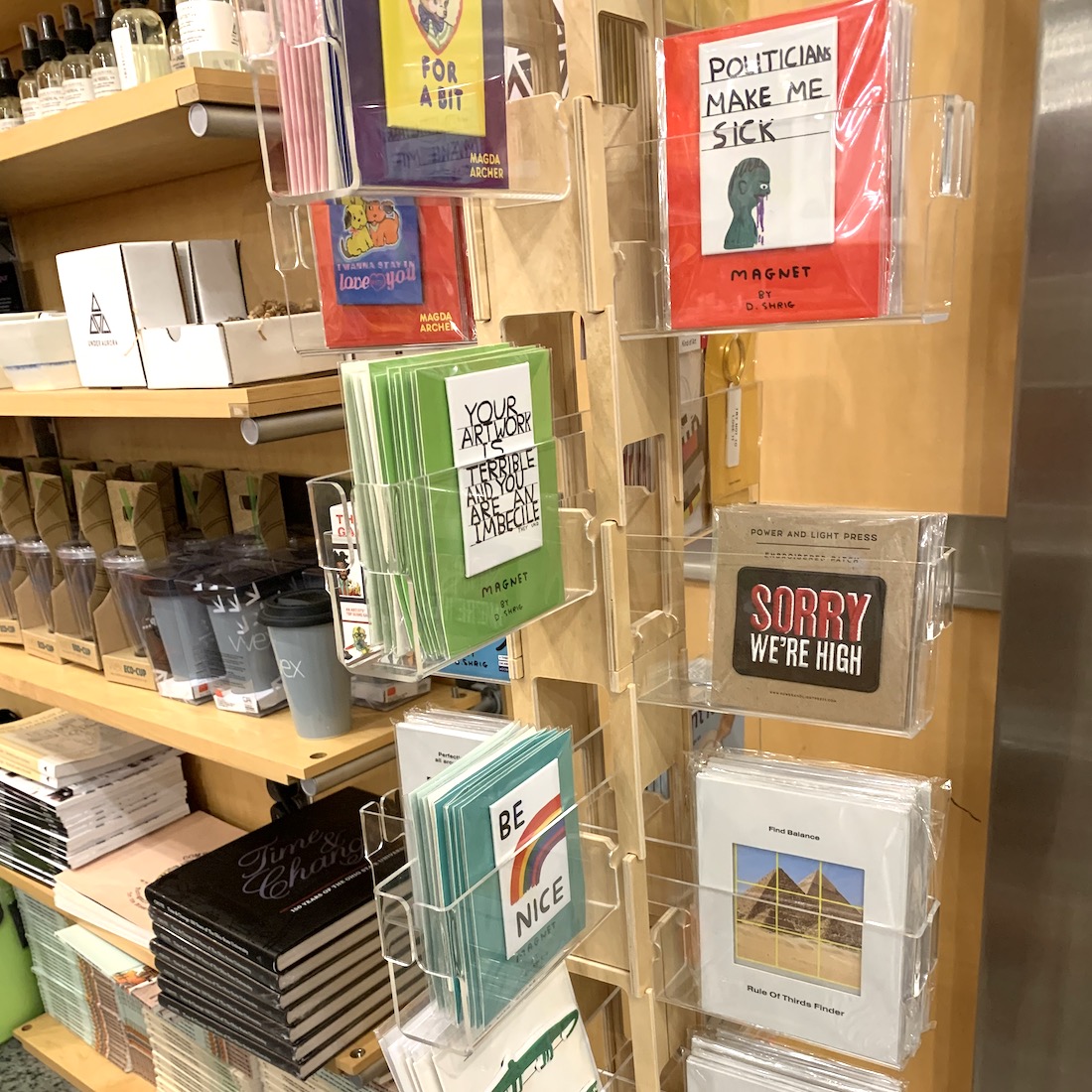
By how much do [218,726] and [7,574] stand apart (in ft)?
2.54

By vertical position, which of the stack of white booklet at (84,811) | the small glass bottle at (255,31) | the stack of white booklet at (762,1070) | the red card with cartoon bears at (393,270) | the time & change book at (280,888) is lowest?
the stack of white booklet at (84,811)

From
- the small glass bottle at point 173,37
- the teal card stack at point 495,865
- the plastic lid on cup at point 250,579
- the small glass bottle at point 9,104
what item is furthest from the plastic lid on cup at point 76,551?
the teal card stack at point 495,865

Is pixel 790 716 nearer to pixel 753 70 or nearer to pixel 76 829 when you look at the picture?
pixel 753 70

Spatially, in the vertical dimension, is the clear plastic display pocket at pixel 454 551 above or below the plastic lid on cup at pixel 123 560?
above

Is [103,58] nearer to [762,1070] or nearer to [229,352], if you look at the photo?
[229,352]

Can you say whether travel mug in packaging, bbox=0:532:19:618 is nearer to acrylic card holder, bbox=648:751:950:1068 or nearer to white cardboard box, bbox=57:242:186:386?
white cardboard box, bbox=57:242:186:386

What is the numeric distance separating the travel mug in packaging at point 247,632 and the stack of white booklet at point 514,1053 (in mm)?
626

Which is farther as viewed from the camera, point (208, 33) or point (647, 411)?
point (208, 33)

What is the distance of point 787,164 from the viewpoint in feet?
2.57

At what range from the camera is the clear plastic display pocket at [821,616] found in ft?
2.81

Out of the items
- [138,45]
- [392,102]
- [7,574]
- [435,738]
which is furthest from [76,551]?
[392,102]

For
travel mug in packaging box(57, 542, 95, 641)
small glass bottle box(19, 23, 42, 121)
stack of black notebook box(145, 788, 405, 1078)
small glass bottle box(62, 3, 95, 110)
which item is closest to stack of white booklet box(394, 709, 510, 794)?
stack of black notebook box(145, 788, 405, 1078)

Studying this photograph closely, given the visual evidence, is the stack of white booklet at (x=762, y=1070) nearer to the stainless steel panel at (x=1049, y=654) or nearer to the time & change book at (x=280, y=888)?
the stainless steel panel at (x=1049, y=654)

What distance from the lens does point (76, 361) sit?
1.46 m
